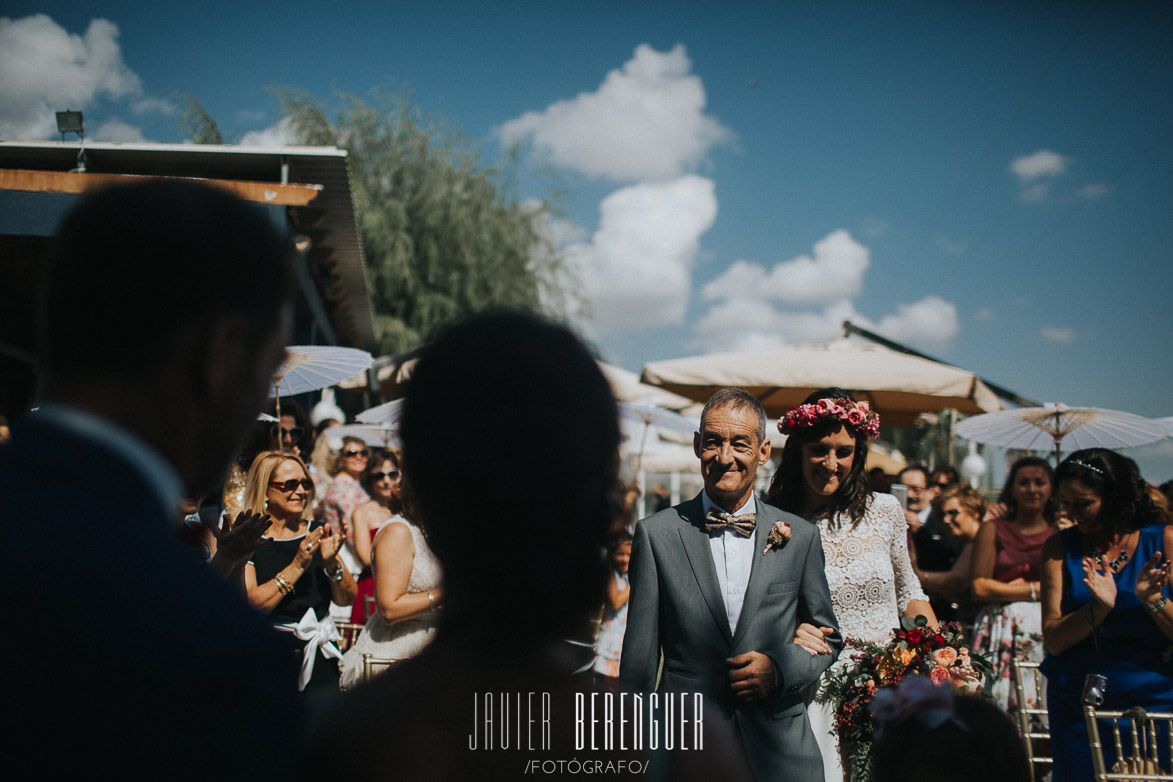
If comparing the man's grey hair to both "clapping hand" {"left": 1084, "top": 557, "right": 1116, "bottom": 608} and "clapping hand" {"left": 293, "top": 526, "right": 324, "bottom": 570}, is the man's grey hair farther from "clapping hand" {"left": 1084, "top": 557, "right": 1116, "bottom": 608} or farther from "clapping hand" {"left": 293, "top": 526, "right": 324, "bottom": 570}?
"clapping hand" {"left": 293, "top": 526, "right": 324, "bottom": 570}

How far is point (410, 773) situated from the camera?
92cm

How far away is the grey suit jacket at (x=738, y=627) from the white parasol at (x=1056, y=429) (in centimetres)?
442

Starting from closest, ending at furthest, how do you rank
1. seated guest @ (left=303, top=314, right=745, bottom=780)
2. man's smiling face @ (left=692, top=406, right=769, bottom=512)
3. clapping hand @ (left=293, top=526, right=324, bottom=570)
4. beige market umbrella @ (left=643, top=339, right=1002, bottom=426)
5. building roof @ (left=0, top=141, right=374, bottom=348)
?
seated guest @ (left=303, top=314, right=745, bottom=780) < man's smiling face @ (left=692, top=406, right=769, bottom=512) < clapping hand @ (left=293, top=526, right=324, bottom=570) < beige market umbrella @ (left=643, top=339, right=1002, bottom=426) < building roof @ (left=0, top=141, right=374, bottom=348)

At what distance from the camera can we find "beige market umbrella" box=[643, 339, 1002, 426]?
7.24 meters

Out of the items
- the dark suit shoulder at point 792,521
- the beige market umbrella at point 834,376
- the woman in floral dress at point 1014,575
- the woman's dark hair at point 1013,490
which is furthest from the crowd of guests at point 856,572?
the beige market umbrella at point 834,376

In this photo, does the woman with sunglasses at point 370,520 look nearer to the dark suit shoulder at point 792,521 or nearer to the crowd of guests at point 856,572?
the crowd of guests at point 856,572

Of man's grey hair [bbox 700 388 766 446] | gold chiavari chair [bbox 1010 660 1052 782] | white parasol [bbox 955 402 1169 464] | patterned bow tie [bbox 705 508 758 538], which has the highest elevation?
white parasol [bbox 955 402 1169 464]

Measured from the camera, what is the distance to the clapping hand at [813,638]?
9.12 ft

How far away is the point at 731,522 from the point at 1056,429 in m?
4.94

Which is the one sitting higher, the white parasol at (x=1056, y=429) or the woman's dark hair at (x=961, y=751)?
the white parasol at (x=1056, y=429)

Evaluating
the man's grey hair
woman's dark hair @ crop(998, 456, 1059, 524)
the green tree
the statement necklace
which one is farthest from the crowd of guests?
the green tree

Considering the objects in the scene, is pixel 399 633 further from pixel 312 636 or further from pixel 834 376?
pixel 834 376

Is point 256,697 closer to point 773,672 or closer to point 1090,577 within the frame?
point 773,672

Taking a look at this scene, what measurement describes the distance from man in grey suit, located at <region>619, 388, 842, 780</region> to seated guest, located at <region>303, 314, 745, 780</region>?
69.7 inches
